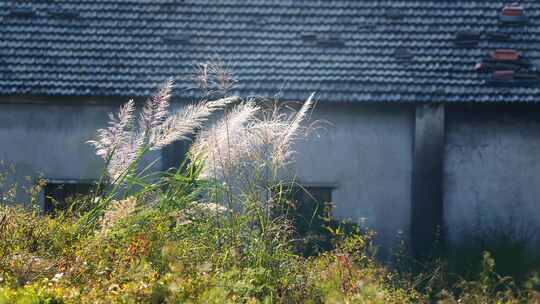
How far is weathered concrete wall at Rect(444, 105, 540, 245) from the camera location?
10984 mm

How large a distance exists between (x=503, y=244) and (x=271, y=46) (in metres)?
4.23

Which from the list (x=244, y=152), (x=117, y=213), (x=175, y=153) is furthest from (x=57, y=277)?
(x=175, y=153)

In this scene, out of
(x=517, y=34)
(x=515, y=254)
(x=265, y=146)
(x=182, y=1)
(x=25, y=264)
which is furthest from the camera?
(x=182, y=1)

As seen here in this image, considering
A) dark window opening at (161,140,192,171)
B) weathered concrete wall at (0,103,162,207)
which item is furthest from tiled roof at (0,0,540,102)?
dark window opening at (161,140,192,171)

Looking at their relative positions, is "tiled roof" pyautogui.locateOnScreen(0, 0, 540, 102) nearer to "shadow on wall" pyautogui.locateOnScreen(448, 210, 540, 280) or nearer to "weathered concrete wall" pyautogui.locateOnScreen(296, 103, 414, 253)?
"weathered concrete wall" pyautogui.locateOnScreen(296, 103, 414, 253)

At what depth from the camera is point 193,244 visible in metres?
6.06

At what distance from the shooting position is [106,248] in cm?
587

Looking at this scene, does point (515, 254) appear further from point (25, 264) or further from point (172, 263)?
point (25, 264)

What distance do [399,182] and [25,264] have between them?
652cm

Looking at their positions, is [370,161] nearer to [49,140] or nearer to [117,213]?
[49,140]

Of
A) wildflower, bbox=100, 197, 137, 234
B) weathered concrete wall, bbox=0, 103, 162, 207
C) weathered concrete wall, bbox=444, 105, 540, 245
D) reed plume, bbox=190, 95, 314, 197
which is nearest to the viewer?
wildflower, bbox=100, 197, 137, 234

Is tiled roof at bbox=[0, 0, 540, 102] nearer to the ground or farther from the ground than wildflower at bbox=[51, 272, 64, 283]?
farther from the ground

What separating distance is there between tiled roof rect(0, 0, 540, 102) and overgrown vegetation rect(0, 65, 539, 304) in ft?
13.9

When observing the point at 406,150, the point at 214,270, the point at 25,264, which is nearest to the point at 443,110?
the point at 406,150
